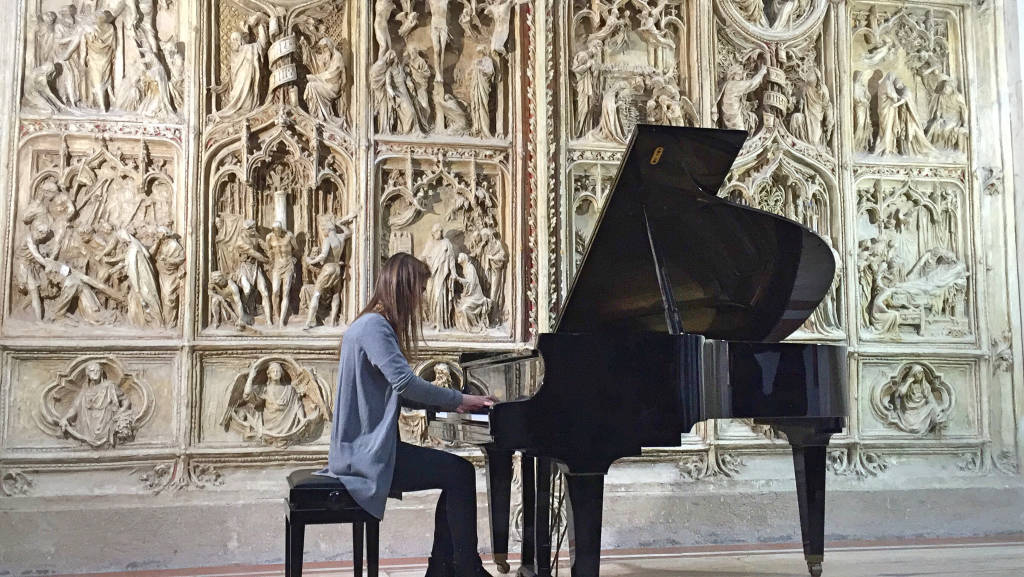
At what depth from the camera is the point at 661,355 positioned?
3.57m

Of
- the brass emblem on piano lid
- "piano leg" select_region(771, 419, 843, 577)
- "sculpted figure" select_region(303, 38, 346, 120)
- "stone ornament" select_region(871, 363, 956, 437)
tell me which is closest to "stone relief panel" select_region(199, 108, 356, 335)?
"sculpted figure" select_region(303, 38, 346, 120)

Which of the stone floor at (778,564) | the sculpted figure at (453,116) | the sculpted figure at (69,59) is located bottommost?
the stone floor at (778,564)

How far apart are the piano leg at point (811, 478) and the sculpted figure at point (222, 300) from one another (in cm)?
331

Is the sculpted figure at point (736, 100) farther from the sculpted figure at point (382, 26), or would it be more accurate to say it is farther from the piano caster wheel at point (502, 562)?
the piano caster wheel at point (502, 562)

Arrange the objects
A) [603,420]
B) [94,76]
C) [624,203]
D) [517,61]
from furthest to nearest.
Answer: [517,61] → [94,76] → [624,203] → [603,420]

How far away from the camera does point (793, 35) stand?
6789 mm

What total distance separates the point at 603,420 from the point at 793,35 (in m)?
4.37

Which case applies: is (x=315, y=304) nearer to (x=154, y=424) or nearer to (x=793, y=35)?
(x=154, y=424)

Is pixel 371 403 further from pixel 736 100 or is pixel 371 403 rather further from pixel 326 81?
pixel 736 100

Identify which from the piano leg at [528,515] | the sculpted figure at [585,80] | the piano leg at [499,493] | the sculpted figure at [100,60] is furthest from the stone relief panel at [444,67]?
the piano leg at [528,515]

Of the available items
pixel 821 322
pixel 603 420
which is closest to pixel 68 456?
pixel 603 420

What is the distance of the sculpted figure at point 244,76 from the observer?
5988 mm

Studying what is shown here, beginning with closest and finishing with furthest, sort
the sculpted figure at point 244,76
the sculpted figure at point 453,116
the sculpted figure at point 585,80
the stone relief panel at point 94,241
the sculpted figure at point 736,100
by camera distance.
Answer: the stone relief panel at point 94,241
the sculpted figure at point 244,76
the sculpted figure at point 453,116
the sculpted figure at point 585,80
the sculpted figure at point 736,100

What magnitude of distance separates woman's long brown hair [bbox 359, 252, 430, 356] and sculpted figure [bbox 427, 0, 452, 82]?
115 inches
